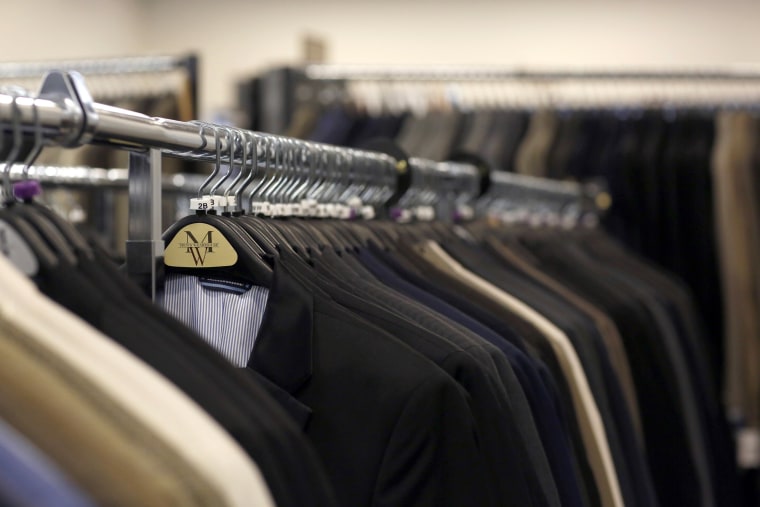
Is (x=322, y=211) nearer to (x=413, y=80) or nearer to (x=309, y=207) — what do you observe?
(x=309, y=207)

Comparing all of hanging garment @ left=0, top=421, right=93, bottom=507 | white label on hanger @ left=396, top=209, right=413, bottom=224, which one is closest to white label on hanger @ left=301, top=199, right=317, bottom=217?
white label on hanger @ left=396, top=209, right=413, bottom=224

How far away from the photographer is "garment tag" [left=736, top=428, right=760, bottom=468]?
3.45 meters

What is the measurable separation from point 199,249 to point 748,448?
9.02 ft

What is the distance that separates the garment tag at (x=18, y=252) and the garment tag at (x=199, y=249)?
357 mm

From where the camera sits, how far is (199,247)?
3.92ft

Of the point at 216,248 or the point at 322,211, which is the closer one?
the point at 216,248

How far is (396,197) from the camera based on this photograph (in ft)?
5.94

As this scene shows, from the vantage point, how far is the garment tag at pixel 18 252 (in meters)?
0.82

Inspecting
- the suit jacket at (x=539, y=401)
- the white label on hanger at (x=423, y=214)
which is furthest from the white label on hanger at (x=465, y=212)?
the suit jacket at (x=539, y=401)

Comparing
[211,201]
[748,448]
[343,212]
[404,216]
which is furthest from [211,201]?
[748,448]

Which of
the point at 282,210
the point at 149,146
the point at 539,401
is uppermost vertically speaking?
the point at 149,146

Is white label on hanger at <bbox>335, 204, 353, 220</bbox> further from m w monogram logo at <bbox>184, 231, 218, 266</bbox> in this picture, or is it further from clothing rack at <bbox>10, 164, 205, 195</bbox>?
clothing rack at <bbox>10, 164, 205, 195</bbox>

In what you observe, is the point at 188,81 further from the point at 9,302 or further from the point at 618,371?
the point at 9,302

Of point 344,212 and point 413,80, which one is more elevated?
point 413,80
